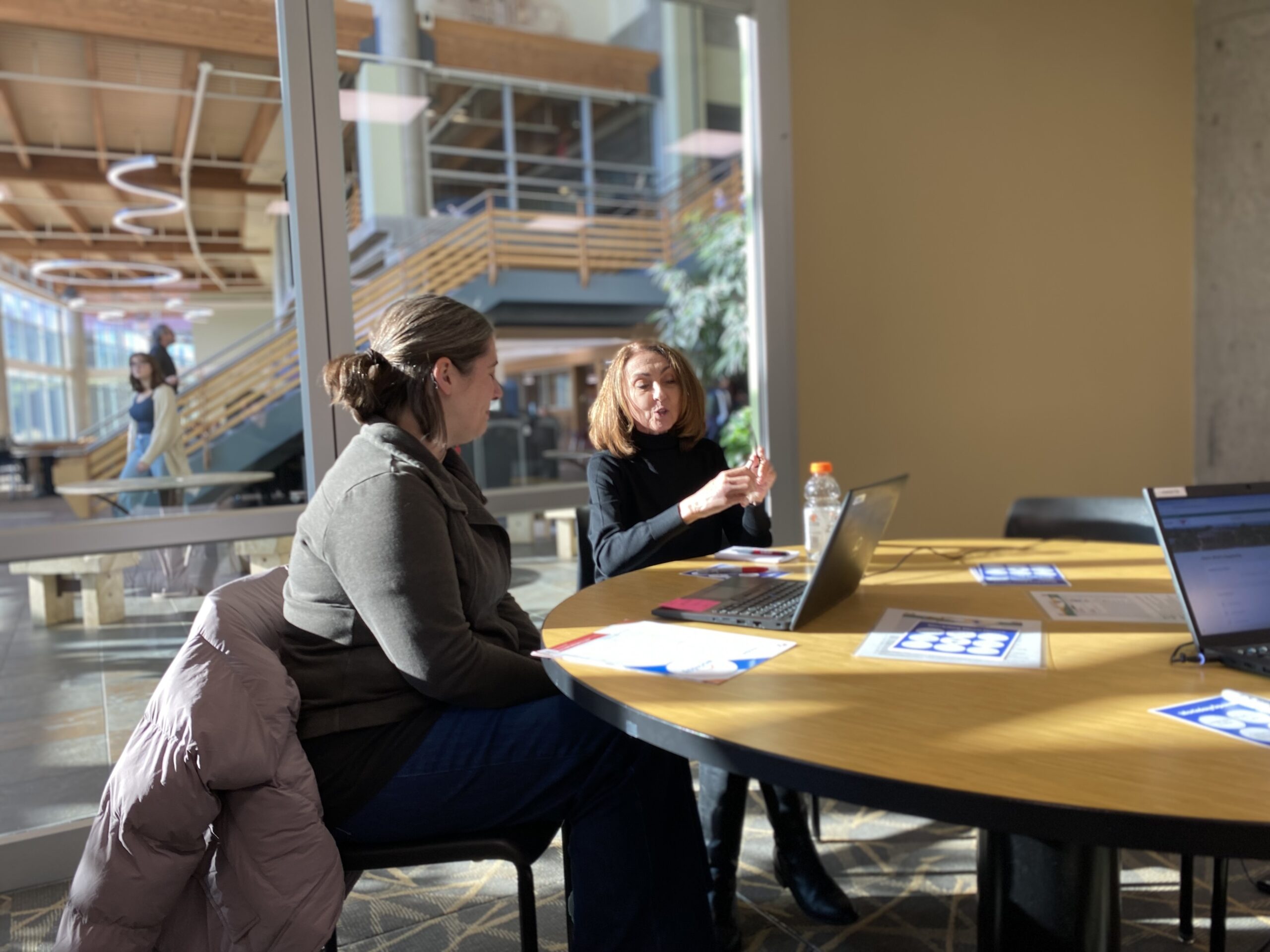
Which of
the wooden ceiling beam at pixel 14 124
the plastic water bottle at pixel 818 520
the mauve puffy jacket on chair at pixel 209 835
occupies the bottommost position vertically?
the mauve puffy jacket on chair at pixel 209 835

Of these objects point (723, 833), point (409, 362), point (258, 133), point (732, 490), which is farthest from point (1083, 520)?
point (258, 133)

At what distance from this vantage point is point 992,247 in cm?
408

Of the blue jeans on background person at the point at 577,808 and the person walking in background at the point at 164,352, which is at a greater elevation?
the person walking in background at the point at 164,352

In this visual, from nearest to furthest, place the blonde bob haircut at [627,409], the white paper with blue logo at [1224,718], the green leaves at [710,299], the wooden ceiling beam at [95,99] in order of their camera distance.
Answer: the white paper with blue logo at [1224,718], the blonde bob haircut at [627,409], the wooden ceiling beam at [95,99], the green leaves at [710,299]

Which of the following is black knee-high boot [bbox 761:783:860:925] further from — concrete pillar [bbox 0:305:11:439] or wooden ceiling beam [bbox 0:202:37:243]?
wooden ceiling beam [bbox 0:202:37:243]

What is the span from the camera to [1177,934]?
2.05 meters

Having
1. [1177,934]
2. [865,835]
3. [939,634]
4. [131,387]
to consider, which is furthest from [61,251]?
[1177,934]

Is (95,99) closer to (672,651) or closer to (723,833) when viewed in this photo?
(672,651)

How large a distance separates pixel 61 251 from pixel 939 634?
8.48 feet

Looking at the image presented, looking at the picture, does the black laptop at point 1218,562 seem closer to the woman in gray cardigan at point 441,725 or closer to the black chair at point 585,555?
the woman in gray cardigan at point 441,725

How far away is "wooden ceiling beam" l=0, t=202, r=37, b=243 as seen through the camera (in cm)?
262

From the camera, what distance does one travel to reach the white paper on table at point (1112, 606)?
1.62 meters

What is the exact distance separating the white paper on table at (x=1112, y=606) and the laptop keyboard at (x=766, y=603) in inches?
17.7

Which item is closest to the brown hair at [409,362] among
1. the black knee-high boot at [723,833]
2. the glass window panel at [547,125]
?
the black knee-high boot at [723,833]
